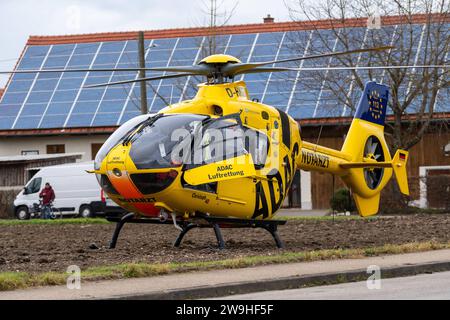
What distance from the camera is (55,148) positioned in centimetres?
5609

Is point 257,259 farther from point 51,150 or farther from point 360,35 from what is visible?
point 51,150

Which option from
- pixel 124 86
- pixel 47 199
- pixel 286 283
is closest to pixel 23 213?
pixel 47 199

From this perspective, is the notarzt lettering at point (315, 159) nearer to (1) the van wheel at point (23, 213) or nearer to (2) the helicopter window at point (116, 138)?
(2) the helicopter window at point (116, 138)

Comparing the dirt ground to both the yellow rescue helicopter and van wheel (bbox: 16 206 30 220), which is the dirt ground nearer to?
the yellow rescue helicopter

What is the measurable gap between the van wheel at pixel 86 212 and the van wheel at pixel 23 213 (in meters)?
3.05

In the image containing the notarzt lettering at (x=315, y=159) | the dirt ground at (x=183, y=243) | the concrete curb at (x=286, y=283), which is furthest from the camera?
the notarzt lettering at (x=315, y=159)

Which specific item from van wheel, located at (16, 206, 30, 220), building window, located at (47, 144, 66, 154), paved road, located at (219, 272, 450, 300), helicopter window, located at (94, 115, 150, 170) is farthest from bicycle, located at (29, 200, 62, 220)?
paved road, located at (219, 272, 450, 300)

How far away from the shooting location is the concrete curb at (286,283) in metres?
13.8

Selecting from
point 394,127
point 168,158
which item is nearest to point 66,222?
point 394,127

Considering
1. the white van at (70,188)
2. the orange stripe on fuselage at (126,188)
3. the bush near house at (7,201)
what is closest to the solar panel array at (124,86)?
the bush near house at (7,201)

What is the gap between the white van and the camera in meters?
47.8

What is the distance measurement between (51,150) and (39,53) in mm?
6779

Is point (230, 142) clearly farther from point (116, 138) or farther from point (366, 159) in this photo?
point (366, 159)

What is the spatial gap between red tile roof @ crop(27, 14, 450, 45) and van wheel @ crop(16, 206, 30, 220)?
1191cm
